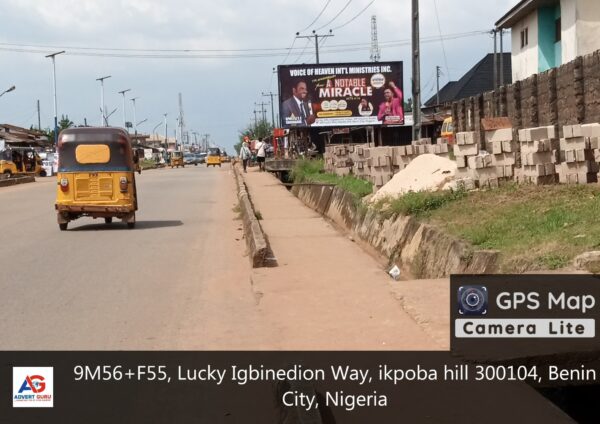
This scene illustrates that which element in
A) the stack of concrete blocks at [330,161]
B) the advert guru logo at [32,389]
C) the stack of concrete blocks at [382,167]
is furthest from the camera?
the stack of concrete blocks at [330,161]

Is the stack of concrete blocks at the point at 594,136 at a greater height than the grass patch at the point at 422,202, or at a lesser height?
greater

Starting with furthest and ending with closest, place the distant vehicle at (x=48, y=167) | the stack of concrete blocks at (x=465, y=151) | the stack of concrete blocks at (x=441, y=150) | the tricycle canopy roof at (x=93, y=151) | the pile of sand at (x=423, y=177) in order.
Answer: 1. the distant vehicle at (x=48, y=167)
2. the stack of concrete blocks at (x=441, y=150)
3. the tricycle canopy roof at (x=93, y=151)
4. the pile of sand at (x=423, y=177)
5. the stack of concrete blocks at (x=465, y=151)

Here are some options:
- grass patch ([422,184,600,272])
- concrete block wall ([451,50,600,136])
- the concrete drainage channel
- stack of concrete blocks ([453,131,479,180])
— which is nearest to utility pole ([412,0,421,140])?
concrete block wall ([451,50,600,136])

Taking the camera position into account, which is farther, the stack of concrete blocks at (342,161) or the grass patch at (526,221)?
the stack of concrete blocks at (342,161)

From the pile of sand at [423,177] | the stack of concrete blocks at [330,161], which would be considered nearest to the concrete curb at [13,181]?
the stack of concrete blocks at [330,161]

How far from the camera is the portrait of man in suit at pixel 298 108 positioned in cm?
4312

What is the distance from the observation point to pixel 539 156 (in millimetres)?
13031

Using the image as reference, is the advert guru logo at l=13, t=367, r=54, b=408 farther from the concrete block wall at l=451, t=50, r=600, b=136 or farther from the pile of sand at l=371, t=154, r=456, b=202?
the concrete block wall at l=451, t=50, r=600, b=136

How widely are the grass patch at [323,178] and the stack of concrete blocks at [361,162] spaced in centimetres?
25

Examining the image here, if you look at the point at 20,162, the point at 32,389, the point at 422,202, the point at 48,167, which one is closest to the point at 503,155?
the point at 422,202

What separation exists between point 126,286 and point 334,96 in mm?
34637

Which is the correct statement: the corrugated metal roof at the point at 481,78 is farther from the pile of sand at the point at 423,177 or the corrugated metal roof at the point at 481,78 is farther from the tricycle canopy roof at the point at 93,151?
the tricycle canopy roof at the point at 93,151
